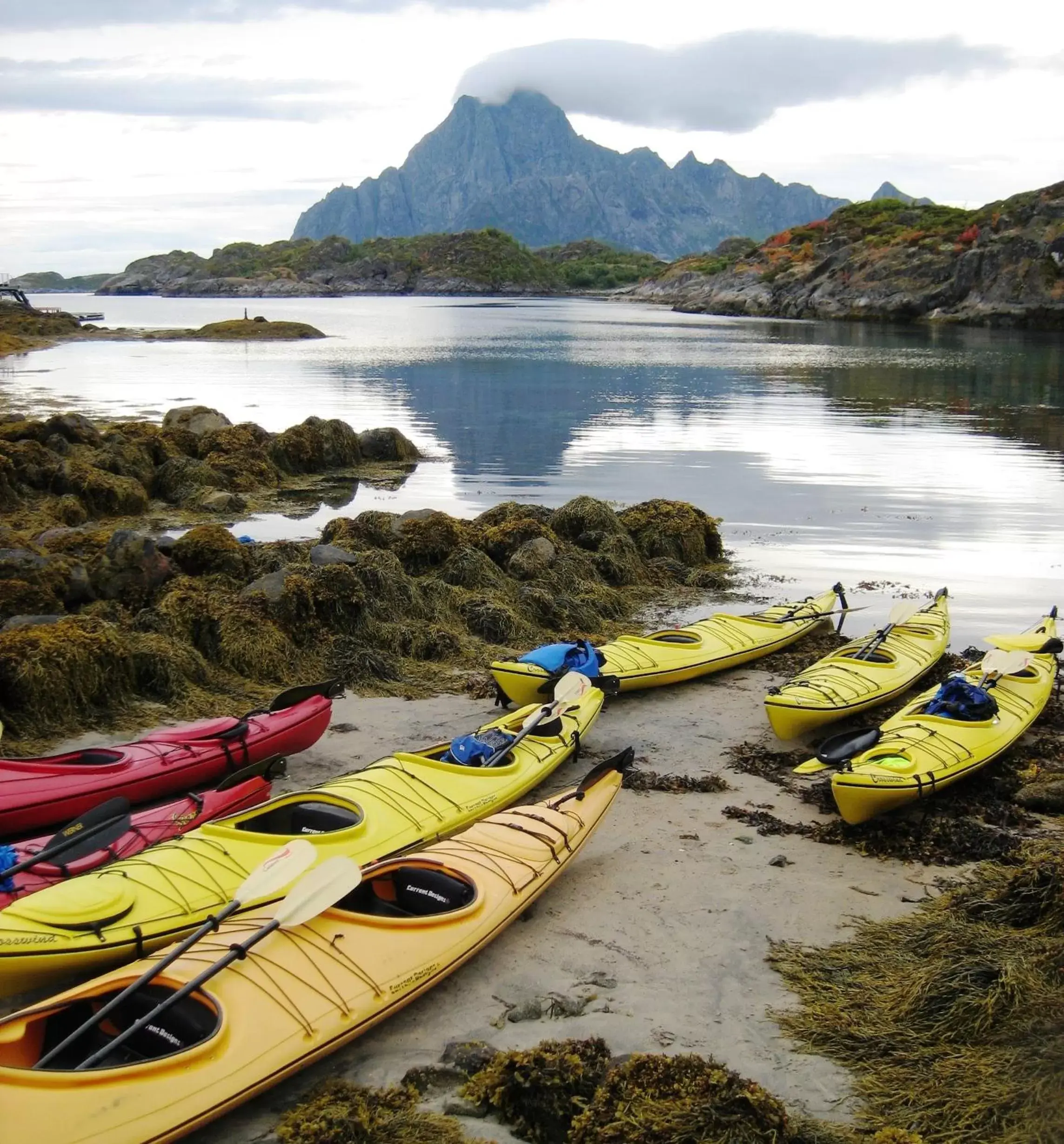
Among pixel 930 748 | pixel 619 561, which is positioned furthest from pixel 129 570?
pixel 930 748

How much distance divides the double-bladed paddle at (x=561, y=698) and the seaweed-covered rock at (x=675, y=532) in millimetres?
5815

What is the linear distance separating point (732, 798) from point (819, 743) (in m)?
1.22

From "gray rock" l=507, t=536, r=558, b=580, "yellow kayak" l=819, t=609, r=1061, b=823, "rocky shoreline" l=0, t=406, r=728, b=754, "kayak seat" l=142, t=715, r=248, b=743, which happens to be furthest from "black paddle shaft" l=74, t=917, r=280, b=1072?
"gray rock" l=507, t=536, r=558, b=580

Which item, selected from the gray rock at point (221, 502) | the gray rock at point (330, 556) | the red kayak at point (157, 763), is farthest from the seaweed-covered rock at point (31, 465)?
the red kayak at point (157, 763)

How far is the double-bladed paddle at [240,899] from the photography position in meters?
3.71

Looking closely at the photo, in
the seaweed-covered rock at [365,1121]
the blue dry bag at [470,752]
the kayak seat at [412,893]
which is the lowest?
the seaweed-covered rock at [365,1121]

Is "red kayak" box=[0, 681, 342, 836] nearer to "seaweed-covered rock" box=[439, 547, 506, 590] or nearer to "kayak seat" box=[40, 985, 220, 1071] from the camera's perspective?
"kayak seat" box=[40, 985, 220, 1071]

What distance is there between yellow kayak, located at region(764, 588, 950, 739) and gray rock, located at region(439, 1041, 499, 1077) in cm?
378

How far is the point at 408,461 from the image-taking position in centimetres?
2105

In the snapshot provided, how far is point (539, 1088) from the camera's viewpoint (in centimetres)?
389

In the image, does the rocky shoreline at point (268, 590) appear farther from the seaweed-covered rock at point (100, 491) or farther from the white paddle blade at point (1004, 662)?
the white paddle blade at point (1004, 662)

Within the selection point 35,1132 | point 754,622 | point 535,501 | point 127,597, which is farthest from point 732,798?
point 535,501

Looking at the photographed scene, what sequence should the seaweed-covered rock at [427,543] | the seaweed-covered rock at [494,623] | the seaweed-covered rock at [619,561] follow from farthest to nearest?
1. the seaweed-covered rock at [619,561]
2. the seaweed-covered rock at [427,543]
3. the seaweed-covered rock at [494,623]

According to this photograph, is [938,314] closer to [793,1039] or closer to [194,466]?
[194,466]
